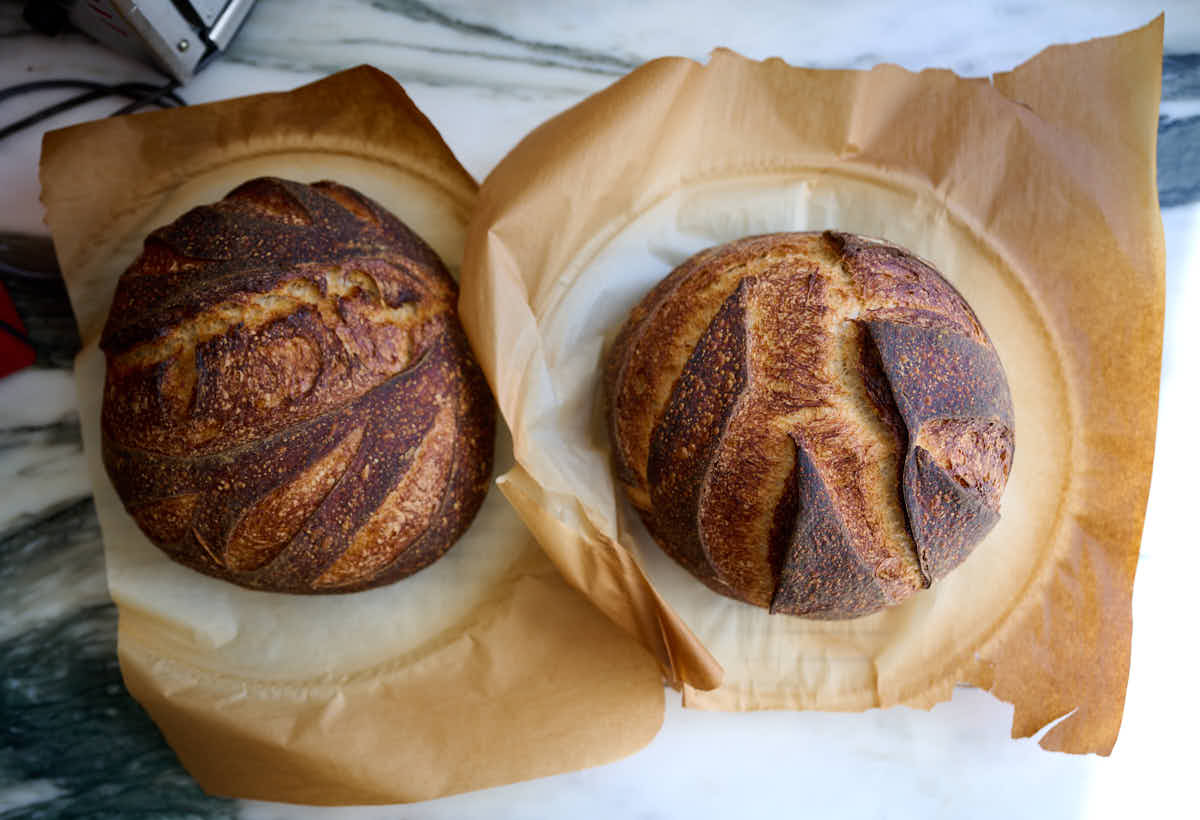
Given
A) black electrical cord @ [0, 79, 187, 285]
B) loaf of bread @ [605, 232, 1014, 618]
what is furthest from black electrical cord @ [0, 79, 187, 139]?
loaf of bread @ [605, 232, 1014, 618]

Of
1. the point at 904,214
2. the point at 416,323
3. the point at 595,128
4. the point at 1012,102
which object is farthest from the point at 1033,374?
the point at 416,323

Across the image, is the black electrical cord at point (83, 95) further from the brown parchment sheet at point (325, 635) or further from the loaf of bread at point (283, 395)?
the loaf of bread at point (283, 395)

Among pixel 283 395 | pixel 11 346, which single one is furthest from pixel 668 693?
pixel 11 346

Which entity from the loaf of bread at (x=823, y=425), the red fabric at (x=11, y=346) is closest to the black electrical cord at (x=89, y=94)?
the red fabric at (x=11, y=346)

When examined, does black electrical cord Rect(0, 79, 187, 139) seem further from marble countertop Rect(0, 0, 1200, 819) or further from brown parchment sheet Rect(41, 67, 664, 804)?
brown parchment sheet Rect(41, 67, 664, 804)

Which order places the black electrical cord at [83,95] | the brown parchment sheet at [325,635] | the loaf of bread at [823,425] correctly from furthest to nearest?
the black electrical cord at [83,95]
the brown parchment sheet at [325,635]
the loaf of bread at [823,425]

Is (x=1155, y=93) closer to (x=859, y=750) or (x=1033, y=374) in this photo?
(x=1033, y=374)
